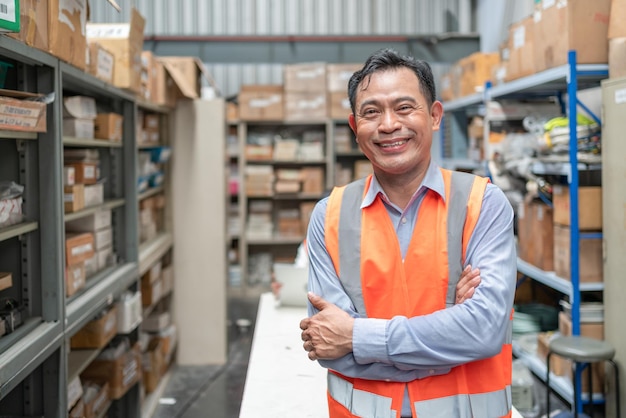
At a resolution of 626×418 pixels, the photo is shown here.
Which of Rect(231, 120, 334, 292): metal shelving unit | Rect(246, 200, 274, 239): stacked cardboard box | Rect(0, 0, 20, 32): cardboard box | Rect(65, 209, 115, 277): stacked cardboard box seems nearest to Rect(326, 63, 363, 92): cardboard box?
Rect(231, 120, 334, 292): metal shelving unit

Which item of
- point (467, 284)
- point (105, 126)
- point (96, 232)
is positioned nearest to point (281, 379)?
point (467, 284)

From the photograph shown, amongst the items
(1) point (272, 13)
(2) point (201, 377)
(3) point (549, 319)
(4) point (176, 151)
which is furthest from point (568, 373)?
(1) point (272, 13)

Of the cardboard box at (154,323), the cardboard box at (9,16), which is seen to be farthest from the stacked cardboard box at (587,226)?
the cardboard box at (9,16)

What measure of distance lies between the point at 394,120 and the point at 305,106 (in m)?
5.59

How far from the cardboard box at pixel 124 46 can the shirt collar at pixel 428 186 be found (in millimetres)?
2079

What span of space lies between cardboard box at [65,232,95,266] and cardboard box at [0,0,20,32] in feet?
3.81

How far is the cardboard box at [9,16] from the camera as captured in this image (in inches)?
65.3

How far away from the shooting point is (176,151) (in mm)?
4629

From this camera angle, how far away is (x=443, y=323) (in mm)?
1340

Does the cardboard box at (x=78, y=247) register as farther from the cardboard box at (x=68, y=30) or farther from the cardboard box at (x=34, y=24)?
the cardboard box at (x=34, y=24)

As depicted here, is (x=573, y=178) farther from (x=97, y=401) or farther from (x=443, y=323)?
(x=97, y=401)

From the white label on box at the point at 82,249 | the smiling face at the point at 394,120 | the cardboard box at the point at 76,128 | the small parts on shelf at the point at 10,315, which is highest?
the cardboard box at the point at 76,128

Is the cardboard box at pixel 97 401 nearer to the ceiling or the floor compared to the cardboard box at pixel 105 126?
nearer to the floor

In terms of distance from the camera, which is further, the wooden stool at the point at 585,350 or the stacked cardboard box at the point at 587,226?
the stacked cardboard box at the point at 587,226
